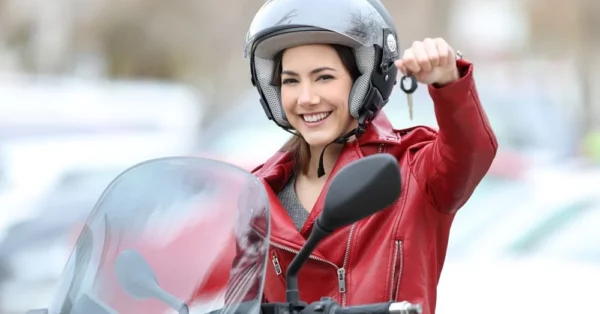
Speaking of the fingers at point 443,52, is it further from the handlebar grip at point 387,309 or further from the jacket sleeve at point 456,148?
the handlebar grip at point 387,309

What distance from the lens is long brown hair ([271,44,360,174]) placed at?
3.83 metres

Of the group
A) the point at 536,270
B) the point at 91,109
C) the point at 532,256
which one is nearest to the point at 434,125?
the point at 532,256

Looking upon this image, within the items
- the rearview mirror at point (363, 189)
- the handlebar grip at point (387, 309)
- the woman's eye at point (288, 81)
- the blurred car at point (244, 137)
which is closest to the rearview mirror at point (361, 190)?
the rearview mirror at point (363, 189)

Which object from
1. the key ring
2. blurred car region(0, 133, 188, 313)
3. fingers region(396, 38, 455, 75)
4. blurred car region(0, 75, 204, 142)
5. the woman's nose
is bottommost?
blurred car region(0, 75, 204, 142)

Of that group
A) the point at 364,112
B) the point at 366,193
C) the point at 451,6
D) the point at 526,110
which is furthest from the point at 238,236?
the point at 451,6

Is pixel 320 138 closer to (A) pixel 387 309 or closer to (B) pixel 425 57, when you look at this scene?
(B) pixel 425 57

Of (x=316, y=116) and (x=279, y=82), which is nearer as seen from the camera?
(x=316, y=116)

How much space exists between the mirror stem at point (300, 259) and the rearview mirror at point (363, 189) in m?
0.05

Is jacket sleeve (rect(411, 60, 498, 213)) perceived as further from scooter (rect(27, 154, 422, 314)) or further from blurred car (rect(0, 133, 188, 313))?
blurred car (rect(0, 133, 188, 313))

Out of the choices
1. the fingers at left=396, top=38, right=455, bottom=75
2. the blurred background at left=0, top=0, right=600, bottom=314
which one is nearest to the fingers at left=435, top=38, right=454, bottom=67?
the fingers at left=396, top=38, right=455, bottom=75

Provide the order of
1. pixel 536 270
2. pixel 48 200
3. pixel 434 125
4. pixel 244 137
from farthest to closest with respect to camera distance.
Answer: pixel 244 137 → pixel 48 200 → pixel 434 125 → pixel 536 270

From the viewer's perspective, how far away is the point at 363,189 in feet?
9.37

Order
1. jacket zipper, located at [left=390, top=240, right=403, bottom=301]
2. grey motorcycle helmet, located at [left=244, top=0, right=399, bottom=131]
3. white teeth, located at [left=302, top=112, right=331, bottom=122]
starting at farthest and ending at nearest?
white teeth, located at [left=302, top=112, right=331, bottom=122]
grey motorcycle helmet, located at [left=244, top=0, right=399, bottom=131]
jacket zipper, located at [left=390, top=240, right=403, bottom=301]

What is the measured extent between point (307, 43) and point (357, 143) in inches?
13.2
